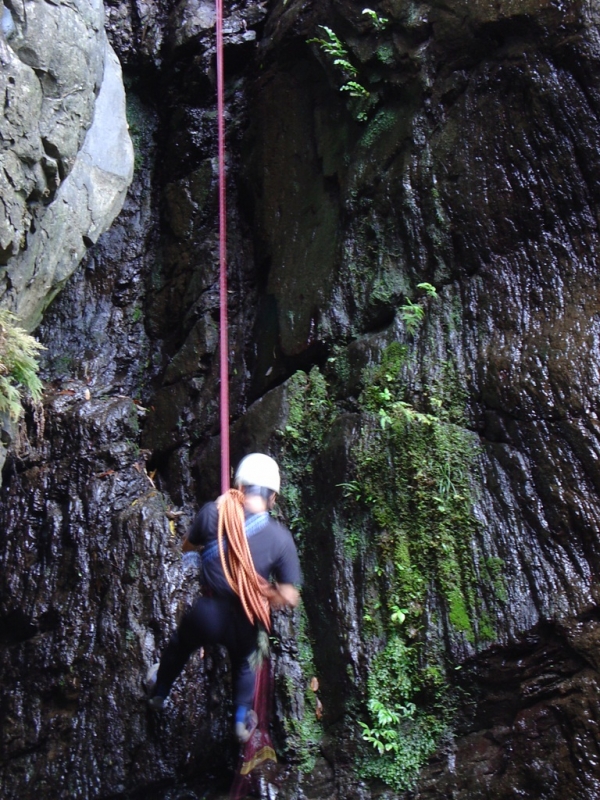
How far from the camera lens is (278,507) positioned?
5.81 metres

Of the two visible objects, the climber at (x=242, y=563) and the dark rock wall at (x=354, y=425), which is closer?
the climber at (x=242, y=563)

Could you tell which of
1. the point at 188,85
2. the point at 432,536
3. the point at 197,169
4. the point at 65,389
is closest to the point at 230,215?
the point at 197,169

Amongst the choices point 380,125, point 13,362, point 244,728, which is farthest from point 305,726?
point 380,125

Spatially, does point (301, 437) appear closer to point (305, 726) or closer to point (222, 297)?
point (222, 297)

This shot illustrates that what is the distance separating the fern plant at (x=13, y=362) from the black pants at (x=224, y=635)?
2.13 meters

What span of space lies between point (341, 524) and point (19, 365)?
264 centimetres

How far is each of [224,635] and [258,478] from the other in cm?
94

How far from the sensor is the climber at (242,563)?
396 cm

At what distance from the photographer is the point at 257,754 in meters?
4.89

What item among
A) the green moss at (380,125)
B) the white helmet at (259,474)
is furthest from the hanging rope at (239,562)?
the green moss at (380,125)

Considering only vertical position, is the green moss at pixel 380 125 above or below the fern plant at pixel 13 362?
above

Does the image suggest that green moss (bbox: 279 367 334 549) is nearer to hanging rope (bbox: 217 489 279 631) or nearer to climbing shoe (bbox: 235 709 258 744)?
climbing shoe (bbox: 235 709 258 744)

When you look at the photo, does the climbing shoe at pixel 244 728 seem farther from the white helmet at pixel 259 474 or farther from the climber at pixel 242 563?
the white helmet at pixel 259 474

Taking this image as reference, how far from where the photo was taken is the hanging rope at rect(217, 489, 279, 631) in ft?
12.9
